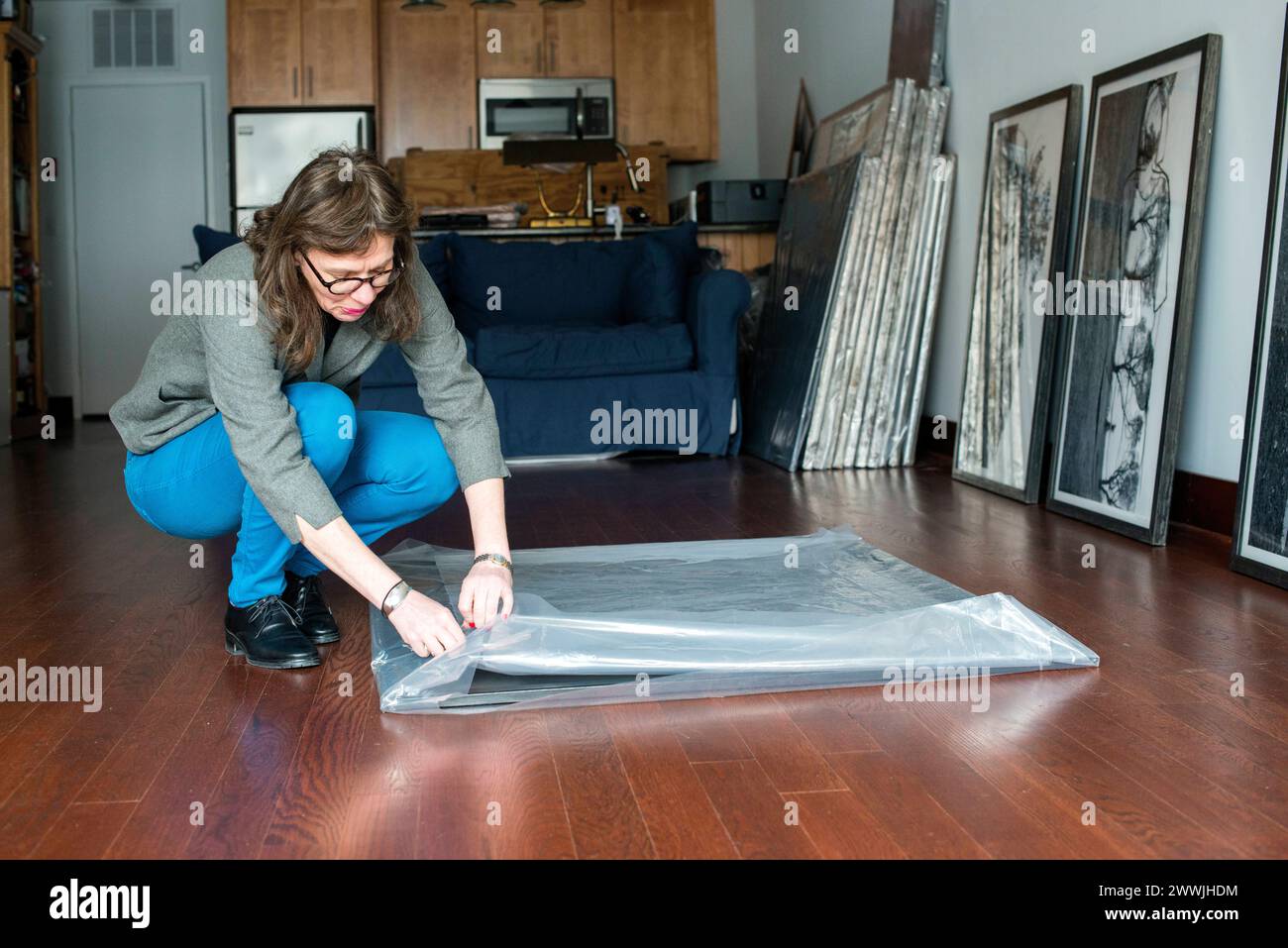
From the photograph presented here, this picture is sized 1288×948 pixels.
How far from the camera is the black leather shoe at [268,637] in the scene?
6.56ft

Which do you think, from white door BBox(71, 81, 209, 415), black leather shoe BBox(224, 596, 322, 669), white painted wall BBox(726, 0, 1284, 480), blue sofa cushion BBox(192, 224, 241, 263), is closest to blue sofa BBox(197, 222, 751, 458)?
white painted wall BBox(726, 0, 1284, 480)

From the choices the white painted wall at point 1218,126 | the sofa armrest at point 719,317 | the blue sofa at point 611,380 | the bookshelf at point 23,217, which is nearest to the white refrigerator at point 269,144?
the bookshelf at point 23,217

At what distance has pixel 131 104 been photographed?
785 cm

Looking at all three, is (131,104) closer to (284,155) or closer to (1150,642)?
(284,155)

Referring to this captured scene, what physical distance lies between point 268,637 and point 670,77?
21.6 feet

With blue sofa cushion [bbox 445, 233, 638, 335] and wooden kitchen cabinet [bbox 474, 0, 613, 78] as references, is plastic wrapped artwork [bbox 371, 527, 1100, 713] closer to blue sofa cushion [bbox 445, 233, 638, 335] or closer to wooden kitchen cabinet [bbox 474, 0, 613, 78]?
blue sofa cushion [bbox 445, 233, 638, 335]

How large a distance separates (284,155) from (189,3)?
120 centimetres

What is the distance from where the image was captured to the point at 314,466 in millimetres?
1889

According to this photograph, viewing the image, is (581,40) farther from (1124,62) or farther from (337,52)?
(1124,62)

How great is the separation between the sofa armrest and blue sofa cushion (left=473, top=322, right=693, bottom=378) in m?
0.09

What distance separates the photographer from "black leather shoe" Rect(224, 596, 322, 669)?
200 cm

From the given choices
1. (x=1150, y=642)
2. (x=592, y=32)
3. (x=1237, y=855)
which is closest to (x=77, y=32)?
(x=592, y=32)
